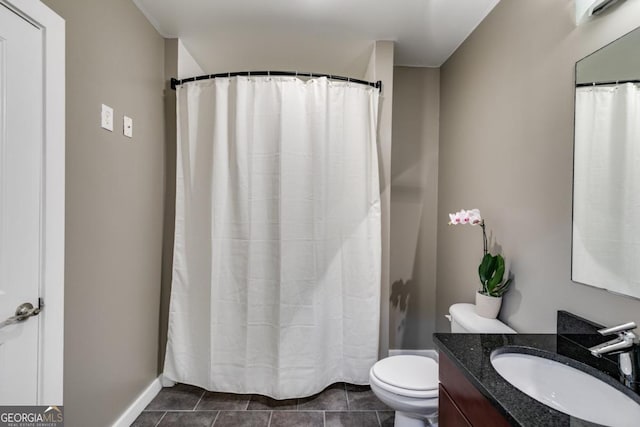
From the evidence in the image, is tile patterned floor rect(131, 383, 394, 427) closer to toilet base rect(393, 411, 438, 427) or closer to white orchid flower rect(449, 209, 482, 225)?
toilet base rect(393, 411, 438, 427)

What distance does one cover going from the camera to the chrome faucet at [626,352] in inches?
34.7

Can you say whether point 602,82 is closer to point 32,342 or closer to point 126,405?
point 32,342

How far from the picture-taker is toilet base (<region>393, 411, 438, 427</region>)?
1.55 meters

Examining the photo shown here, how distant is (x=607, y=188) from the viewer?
3.54 ft

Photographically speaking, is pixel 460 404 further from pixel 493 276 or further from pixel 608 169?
pixel 608 169

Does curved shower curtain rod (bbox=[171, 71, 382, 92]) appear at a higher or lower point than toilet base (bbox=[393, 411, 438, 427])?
higher

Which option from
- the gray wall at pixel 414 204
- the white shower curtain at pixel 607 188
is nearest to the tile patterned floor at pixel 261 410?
the gray wall at pixel 414 204

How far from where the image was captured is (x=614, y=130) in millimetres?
1062

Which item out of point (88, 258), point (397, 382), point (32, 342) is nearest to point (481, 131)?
point (397, 382)

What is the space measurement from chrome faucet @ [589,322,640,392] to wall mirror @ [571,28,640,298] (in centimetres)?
15

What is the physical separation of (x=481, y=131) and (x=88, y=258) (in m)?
2.31

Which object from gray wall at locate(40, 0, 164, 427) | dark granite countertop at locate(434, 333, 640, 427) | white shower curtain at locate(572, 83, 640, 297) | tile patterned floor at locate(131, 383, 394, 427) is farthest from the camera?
tile patterned floor at locate(131, 383, 394, 427)

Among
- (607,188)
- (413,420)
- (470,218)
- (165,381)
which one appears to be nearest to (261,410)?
(165,381)

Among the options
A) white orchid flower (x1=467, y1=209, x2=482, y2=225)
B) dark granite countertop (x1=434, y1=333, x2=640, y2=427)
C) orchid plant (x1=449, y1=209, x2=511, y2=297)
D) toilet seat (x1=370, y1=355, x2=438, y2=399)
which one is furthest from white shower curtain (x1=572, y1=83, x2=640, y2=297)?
toilet seat (x1=370, y1=355, x2=438, y2=399)
